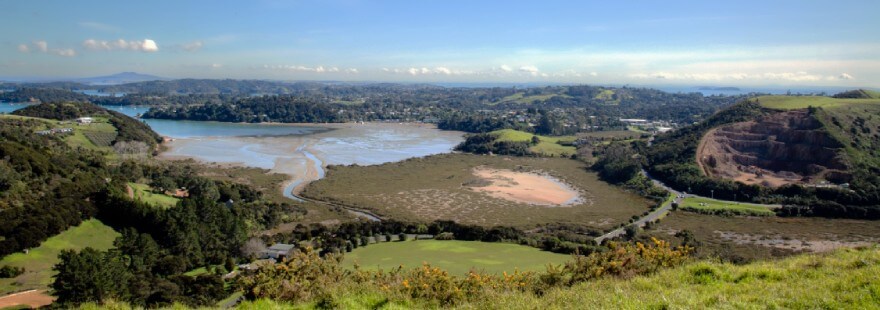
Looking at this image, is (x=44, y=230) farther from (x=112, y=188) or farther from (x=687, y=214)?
(x=687, y=214)

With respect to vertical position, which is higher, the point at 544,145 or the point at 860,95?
the point at 860,95

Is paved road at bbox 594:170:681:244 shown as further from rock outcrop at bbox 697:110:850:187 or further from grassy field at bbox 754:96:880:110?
grassy field at bbox 754:96:880:110

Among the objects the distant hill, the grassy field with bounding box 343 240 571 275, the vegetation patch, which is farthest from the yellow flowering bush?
the distant hill

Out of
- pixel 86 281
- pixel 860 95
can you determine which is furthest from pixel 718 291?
pixel 860 95

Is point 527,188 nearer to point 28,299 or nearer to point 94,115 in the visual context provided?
point 28,299

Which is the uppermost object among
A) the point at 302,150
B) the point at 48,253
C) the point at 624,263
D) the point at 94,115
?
the point at 624,263

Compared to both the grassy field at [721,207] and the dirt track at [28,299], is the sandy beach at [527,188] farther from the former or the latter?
the dirt track at [28,299]

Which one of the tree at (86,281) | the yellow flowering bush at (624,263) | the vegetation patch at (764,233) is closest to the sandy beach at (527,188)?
the vegetation patch at (764,233)
